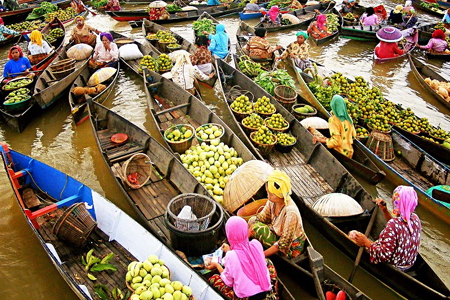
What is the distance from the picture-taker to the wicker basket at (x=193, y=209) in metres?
3.80

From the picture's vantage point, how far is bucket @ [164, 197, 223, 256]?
12.1 feet

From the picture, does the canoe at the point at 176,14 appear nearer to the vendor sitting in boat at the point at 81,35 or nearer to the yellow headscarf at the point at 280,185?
the vendor sitting in boat at the point at 81,35

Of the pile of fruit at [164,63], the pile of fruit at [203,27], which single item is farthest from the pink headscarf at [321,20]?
the pile of fruit at [164,63]

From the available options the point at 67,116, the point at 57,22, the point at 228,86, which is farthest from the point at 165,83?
the point at 57,22

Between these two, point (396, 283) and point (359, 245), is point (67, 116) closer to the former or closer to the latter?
point (359, 245)

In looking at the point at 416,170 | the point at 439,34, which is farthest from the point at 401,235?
the point at 439,34

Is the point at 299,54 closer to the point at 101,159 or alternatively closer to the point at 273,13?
the point at 273,13

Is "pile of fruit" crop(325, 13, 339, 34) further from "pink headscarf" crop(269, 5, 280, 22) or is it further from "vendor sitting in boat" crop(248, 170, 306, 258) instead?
"vendor sitting in boat" crop(248, 170, 306, 258)

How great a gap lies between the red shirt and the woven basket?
10537 mm

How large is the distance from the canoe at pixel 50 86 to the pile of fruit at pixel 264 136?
5362mm

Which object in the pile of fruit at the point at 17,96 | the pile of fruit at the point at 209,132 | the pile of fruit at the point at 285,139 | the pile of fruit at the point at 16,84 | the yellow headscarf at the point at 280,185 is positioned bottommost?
the pile of fruit at the point at 285,139

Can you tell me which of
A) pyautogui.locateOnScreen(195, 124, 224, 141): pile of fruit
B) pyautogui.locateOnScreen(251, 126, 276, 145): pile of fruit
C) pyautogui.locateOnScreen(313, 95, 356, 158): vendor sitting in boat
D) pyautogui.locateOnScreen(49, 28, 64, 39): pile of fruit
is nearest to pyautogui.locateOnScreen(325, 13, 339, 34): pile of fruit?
pyautogui.locateOnScreen(313, 95, 356, 158): vendor sitting in boat

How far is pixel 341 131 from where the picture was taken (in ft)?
18.6

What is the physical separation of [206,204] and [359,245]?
2.19 meters
